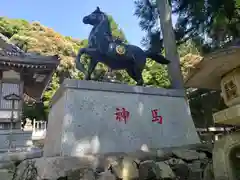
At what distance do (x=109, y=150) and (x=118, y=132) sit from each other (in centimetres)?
39

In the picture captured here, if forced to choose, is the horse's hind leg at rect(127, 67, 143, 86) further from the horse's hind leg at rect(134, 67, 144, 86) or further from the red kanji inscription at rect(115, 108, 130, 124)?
the red kanji inscription at rect(115, 108, 130, 124)

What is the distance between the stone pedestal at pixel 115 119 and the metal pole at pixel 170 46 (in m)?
1.03

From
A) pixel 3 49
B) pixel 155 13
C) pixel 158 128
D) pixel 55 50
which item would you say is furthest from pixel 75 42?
pixel 158 128

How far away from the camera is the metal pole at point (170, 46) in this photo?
6320 mm

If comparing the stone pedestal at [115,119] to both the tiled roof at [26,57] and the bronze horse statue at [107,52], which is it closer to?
the bronze horse statue at [107,52]

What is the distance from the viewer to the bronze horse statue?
5.16 metres

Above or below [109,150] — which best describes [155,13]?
above

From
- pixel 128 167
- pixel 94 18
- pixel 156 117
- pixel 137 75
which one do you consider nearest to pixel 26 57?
pixel 94 18

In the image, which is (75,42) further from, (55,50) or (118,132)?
(118,132)

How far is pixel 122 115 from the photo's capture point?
4633 mm

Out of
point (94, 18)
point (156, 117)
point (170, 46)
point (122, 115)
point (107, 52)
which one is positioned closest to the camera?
point (122, 115)

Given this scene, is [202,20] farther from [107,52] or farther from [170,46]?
[107,52]

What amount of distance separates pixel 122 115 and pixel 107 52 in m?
1.45

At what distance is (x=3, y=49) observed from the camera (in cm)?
1002
